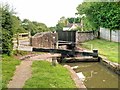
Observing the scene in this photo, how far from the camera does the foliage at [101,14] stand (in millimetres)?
25156

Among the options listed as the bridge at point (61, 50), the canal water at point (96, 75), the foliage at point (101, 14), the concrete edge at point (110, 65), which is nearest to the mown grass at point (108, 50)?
the concrete edge at point (110, 65)

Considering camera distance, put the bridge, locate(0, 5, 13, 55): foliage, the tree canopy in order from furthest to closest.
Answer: the bridge, locate(0, 5, 13, 55): foliage, the tree canopy

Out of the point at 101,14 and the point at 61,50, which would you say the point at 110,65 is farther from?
the point at 101,14

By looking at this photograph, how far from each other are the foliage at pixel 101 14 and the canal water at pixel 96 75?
264 inches

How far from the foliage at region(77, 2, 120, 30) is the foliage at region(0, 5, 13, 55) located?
1001 cm

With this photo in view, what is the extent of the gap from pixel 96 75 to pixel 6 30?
17.9 ft

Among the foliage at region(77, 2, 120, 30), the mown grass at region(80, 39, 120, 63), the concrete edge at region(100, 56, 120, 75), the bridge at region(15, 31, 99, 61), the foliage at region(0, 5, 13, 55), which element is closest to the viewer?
the foliage at region(0, 5, 13, 55)

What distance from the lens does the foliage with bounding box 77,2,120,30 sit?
25.2 meters

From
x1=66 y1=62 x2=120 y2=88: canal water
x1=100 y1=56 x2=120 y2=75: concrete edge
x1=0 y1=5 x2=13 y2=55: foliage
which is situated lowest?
x1=66 y1=62 x2=120 y2=88: canal water

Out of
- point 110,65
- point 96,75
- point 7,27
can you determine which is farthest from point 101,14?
point 7,27

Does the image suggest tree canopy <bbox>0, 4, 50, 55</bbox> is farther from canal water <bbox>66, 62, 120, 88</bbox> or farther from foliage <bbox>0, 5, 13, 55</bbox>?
canal water <bbox>66, 62, 120, 88</bbox>

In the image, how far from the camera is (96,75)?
1530 centimetres

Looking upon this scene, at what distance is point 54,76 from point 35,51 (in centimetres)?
772

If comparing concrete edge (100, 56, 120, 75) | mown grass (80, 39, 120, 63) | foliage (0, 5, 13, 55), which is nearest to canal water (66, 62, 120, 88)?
concrete edge (100, 56, 120, 75)
